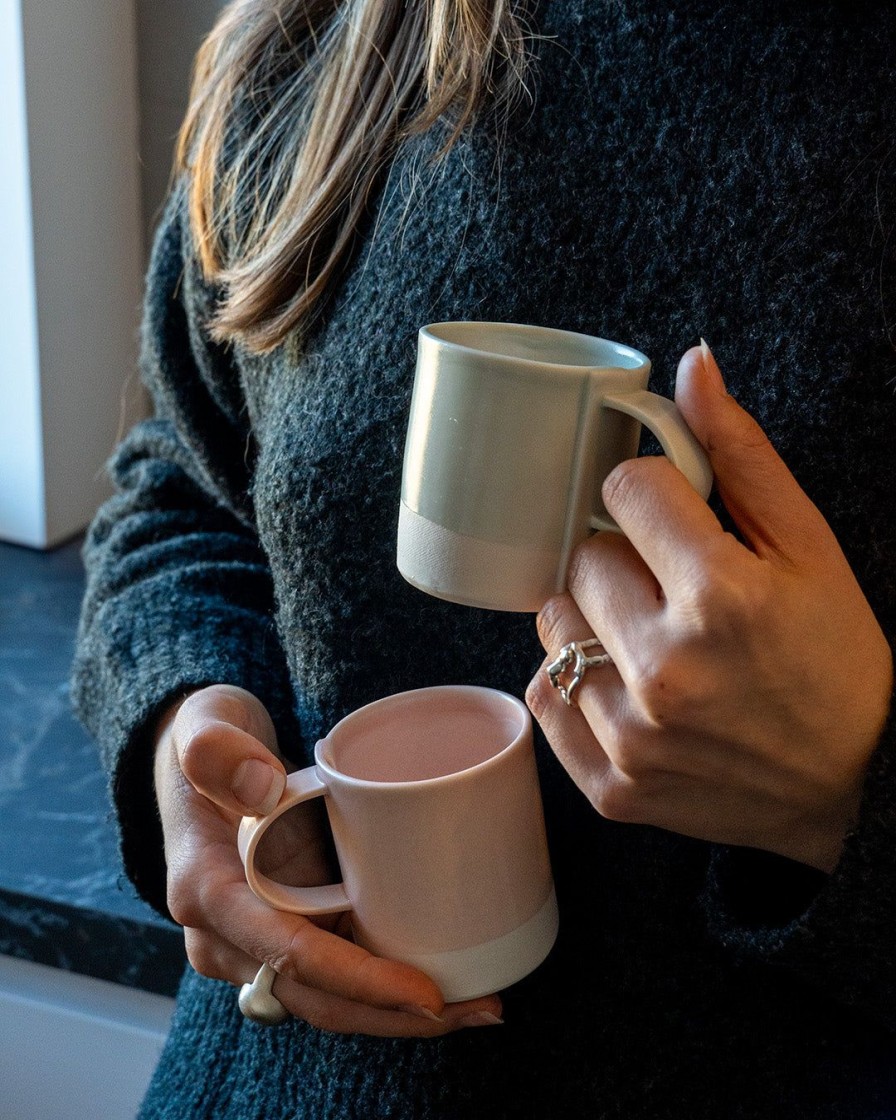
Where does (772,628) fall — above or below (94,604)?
above

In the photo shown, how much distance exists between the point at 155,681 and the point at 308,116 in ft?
1.27

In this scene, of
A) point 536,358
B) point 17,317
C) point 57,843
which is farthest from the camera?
point 17,317

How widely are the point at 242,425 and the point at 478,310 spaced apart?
0.29m

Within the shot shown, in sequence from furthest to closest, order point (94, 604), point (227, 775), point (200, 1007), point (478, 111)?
point (94, 604)
point (200, 1007)
point (478, 111)
point (227, 775)

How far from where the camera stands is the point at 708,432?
464 mm

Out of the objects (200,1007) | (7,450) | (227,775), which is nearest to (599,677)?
(227,775)

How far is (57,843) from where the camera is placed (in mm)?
1112

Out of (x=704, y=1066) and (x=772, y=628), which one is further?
(x=704, y=1066)

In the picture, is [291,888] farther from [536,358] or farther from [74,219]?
[74,219]

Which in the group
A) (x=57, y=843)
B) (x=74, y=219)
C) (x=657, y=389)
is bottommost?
(x=57, y=843)

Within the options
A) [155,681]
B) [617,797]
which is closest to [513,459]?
[617,797]

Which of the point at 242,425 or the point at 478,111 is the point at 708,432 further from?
the point at 242,425

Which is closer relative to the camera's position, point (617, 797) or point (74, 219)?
point (617, 797)

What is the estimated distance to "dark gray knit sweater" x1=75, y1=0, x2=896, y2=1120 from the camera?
1.90 ft
